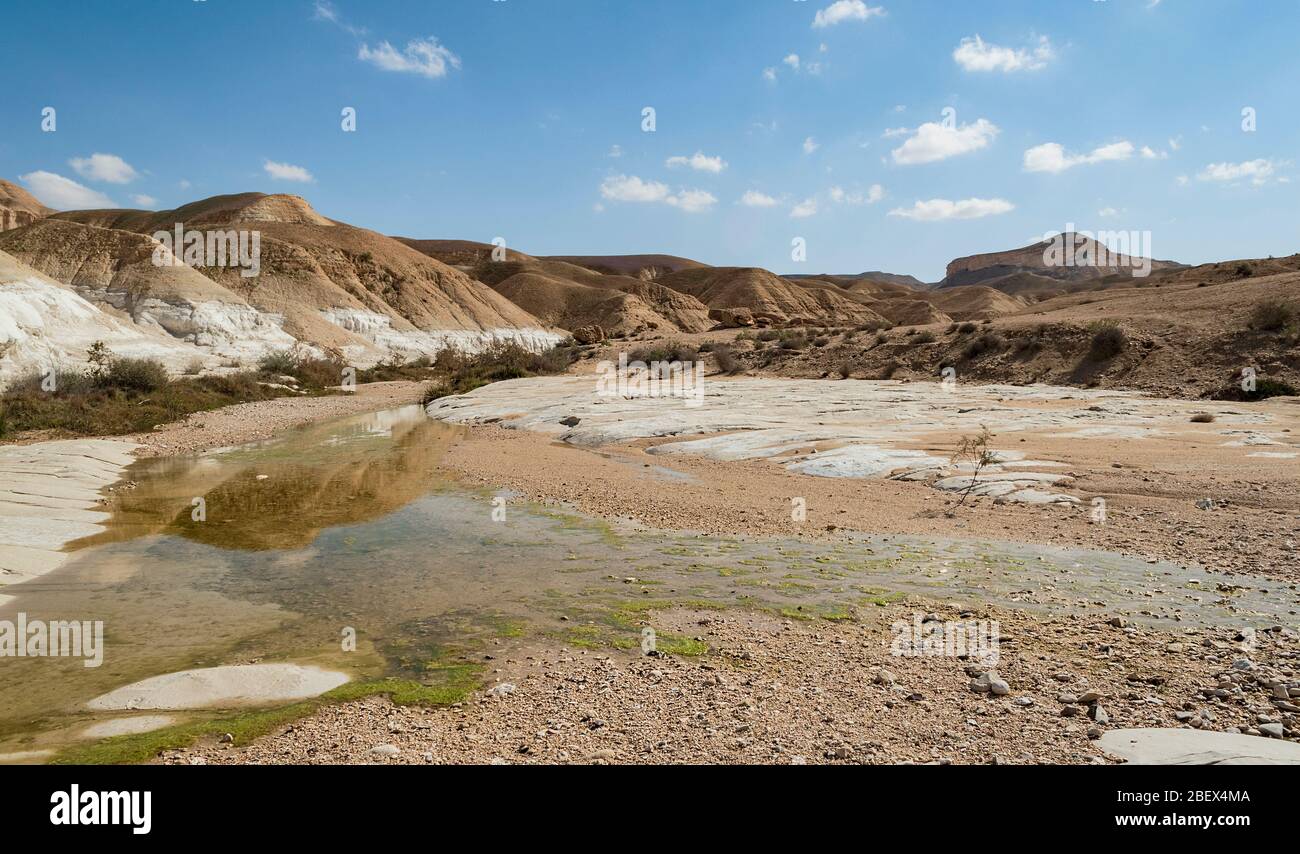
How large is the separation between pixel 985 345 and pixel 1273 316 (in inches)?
328

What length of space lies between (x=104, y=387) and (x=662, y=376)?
21.1 metres

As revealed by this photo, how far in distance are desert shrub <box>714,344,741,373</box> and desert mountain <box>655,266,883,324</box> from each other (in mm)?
48537

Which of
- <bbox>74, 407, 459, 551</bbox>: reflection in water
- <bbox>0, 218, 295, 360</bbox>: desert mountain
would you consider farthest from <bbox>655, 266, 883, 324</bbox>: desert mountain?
<bbox>74, 407, 459, 551</bbox>: reflection in water

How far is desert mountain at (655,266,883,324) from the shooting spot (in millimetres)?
89188

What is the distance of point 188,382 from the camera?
2711cm

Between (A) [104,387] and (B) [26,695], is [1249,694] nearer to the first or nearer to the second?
(B) [26,695]

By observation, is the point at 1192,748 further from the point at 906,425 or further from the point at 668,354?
the point at 668,354

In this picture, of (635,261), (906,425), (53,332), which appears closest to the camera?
(906,425)

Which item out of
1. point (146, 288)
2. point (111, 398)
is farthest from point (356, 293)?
point (111, 398)

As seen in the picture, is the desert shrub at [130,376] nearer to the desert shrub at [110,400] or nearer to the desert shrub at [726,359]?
the desert shrub at [110,400]

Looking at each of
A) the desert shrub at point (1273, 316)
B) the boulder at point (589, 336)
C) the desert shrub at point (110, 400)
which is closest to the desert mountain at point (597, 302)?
the boulder at point (589, 336)

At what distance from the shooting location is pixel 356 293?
191 ft

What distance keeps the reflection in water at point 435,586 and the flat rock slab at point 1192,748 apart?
2.21 m

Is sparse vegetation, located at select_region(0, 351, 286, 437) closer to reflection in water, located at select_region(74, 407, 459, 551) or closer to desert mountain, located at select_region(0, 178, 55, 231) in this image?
reflection in water, located at select_region(74, 407, 459, 551)
